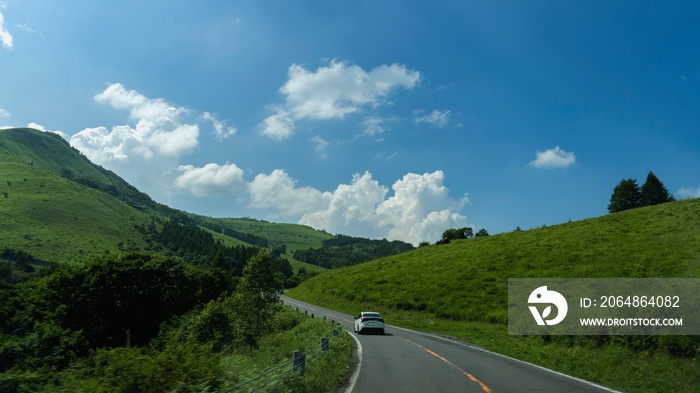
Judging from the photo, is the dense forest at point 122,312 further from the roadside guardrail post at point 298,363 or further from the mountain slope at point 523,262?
the mountain slope at point 523,262

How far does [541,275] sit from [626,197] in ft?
148

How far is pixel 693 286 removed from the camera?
648 inches

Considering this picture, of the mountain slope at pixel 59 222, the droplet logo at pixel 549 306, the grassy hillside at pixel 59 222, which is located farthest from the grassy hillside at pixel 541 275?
the grassy hillside at pixel 59 222

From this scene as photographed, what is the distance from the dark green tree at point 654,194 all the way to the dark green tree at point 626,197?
985 millimetres

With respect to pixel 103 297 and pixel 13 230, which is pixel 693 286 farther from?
pixel 13 230

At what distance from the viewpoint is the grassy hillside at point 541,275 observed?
47.1 ft

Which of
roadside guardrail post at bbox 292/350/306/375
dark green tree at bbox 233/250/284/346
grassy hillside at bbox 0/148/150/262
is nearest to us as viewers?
roadside guardrail post at bbox 292/350/306/375

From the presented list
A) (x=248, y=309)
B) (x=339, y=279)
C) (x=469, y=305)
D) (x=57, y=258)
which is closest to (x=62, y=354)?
(x=248, y=309)

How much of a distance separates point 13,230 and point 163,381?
6481 inches

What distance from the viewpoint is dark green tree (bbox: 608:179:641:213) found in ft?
230

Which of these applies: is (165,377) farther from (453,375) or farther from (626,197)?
(626,197)

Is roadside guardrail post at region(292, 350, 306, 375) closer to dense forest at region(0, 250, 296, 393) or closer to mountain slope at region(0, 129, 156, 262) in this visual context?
dense forest at region(0, 250, 296, 393)

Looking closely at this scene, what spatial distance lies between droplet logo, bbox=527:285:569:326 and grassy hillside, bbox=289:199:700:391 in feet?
4.90

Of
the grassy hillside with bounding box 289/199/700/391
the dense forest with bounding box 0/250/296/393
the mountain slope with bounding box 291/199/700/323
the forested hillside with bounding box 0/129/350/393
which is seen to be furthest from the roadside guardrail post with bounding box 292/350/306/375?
the mountain slope with bounding box 291/199/700/323
